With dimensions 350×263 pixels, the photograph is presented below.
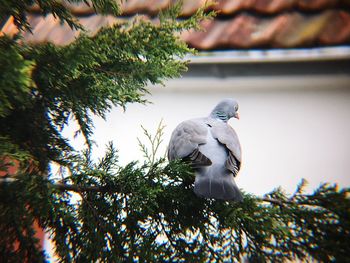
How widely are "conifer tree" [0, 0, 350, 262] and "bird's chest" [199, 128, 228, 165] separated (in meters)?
0.27

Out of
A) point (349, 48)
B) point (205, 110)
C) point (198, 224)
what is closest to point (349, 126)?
point (349, 48)

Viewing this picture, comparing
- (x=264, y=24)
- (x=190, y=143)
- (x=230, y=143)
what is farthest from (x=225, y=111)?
(x=264, y=24)

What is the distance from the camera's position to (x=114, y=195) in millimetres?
1537

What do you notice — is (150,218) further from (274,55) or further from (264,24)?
(264,24)

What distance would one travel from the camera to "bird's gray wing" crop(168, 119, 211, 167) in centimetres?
187

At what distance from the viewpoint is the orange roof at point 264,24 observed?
11.5 ft

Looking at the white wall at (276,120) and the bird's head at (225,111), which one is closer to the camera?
the bird's head at (225,111)

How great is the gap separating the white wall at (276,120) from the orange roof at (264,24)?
0.30 m

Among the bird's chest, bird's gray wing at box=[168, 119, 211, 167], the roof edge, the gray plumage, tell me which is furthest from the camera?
the roof edge

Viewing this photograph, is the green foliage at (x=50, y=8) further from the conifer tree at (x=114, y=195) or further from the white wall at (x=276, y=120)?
the white wall at (x=276, y=120)

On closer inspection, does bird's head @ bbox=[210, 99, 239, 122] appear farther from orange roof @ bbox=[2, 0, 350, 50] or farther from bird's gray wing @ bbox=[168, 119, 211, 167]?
orange roof @ bbox=[2, 0, 350, 50]

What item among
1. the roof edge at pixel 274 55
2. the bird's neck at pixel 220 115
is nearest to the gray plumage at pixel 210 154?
the bird's neck at pixel 220 115

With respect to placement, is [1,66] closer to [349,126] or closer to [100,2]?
[100,2]

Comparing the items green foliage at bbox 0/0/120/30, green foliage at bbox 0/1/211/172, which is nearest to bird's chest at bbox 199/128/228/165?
green foliage at bbox 0/1/211/172
